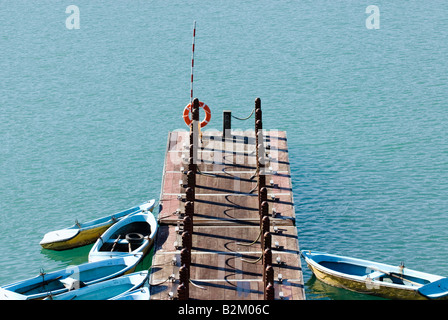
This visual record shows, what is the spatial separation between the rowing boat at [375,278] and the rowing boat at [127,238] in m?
7.76

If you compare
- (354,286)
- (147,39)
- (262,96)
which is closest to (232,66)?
(262,96)

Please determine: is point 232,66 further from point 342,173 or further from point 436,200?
point 436,200

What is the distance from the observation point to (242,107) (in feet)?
176

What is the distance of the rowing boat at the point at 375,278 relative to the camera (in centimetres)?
3127

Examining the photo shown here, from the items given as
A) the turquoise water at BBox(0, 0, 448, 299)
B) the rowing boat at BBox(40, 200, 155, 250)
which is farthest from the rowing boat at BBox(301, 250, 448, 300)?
the rowing boat at BBox(40, 200, 155, 250)

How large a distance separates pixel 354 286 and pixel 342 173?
1196 cm

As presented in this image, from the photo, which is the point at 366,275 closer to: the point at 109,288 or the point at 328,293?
the point at 328,293

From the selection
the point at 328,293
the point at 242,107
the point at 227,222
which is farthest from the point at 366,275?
the point at 242,107

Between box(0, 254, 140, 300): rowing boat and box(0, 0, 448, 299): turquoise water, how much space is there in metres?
3.37

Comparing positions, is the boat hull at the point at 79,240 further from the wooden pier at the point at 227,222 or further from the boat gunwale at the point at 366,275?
the boat gunwale at the point at 366,275

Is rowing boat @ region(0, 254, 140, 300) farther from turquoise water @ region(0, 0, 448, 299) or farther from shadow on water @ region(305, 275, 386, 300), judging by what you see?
shadow on water @ region(305, 275, 386, 300)

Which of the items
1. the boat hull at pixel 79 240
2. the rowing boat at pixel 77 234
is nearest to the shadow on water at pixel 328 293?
the rowing boat at pixel 77 234

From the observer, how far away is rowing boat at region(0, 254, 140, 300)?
3100 centimetres

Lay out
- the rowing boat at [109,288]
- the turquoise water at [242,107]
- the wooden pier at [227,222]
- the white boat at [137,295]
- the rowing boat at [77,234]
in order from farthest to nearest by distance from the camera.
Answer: the turquoise water at [242,107] → the rowing boat at [77,234] → the rowing boat at [109,288] → the white boat at [137,295] → the wooden pier at [227,222]
